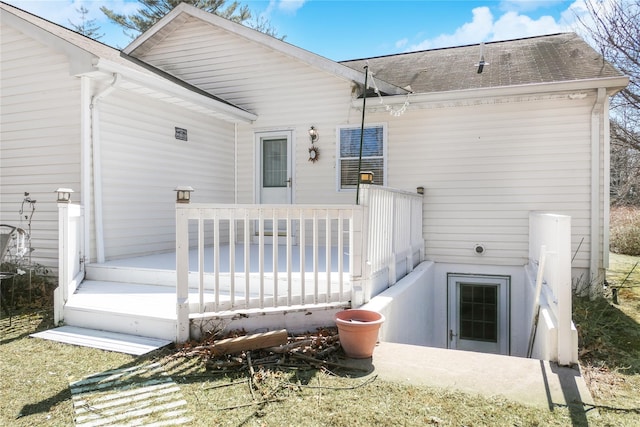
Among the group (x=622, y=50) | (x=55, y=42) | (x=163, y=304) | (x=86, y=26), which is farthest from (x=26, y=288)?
(x=86, y=26)

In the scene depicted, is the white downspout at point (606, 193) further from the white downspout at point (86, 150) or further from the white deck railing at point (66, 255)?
the white downspout at point (86, 150)

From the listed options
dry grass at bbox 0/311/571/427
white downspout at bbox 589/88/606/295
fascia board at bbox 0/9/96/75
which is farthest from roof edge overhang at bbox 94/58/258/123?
white downspout at bbox 589/88/606/295

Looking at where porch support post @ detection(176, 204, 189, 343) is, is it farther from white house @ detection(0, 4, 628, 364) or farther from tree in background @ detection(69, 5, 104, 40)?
tree in background @ detection(69, 5, 104, 40)

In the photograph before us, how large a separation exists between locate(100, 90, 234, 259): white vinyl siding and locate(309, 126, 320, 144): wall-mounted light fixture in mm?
1737

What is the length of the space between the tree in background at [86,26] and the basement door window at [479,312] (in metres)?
21.0

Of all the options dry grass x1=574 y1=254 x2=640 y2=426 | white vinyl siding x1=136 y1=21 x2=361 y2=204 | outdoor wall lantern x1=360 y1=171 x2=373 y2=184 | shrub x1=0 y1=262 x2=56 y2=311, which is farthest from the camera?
white vinyl siding x1=136 y1=21 x2=361 y2=204

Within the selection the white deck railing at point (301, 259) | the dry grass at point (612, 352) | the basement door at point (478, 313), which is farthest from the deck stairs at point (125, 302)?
the basement door at point (478, 313)

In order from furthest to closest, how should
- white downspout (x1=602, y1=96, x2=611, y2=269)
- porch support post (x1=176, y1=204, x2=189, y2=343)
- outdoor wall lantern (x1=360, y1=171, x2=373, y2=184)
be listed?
white downspout (x1=602, y1=96, x2=611, y2=269)
outdoor wall lantern (x1=360, y1=171, x2=373, y2=184)
porch support post (x1=176, y1=204, x2=189, y2=343)

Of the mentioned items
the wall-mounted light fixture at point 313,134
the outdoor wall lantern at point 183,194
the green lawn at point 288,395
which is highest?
the wall-mounted light fixture at point 313,134

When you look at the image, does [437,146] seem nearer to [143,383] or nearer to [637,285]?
[637,285]

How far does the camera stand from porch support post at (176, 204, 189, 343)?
3311 millimetres

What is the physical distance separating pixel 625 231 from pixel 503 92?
8.49 metres

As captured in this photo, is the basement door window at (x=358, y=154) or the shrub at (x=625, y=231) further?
the shrub at (x=625, y=231)

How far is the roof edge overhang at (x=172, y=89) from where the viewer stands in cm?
512
